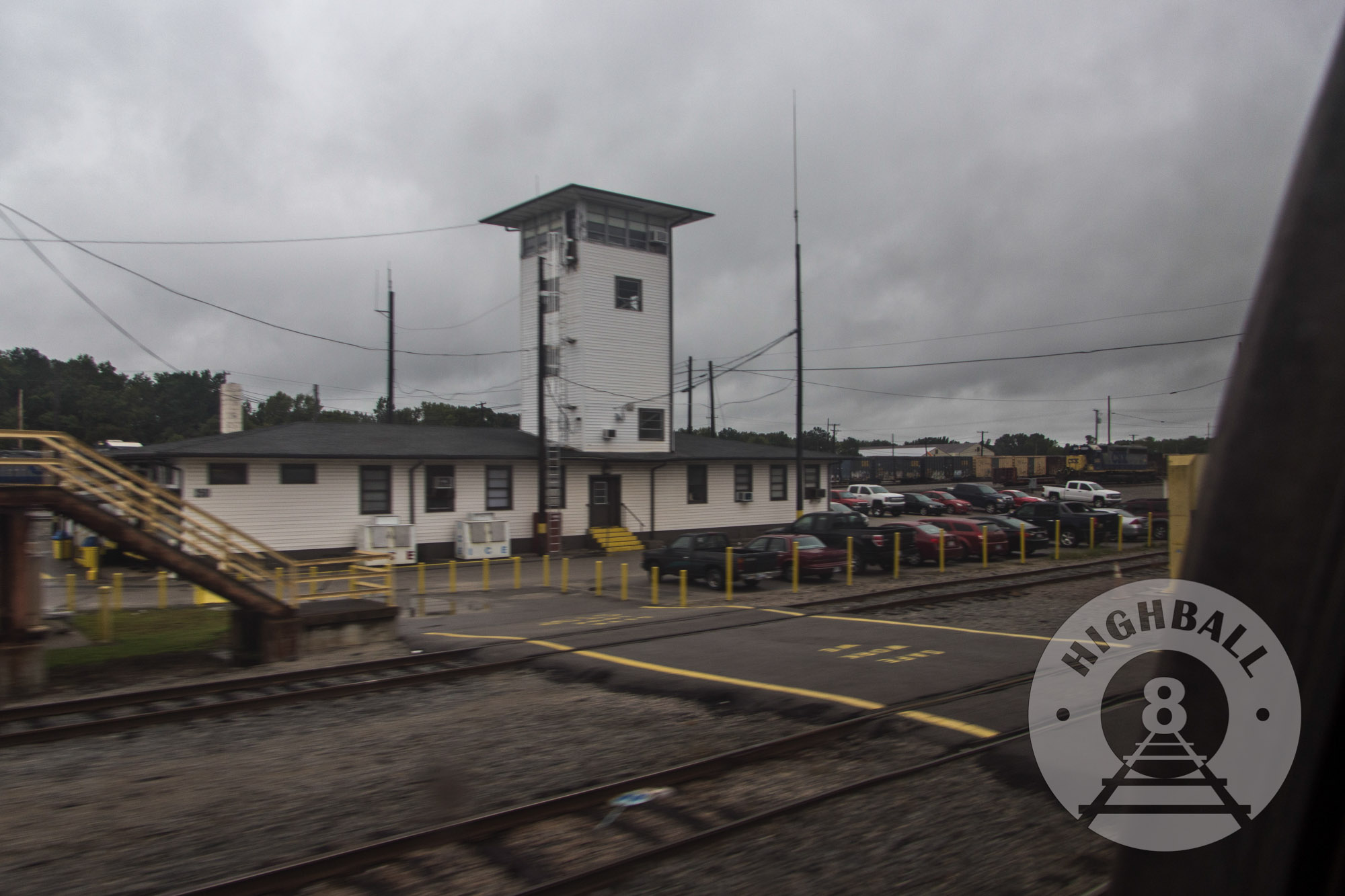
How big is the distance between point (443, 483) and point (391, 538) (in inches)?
120

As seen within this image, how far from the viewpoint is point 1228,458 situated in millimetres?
1429

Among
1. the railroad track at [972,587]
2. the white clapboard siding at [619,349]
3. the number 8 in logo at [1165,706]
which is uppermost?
the white clapboard siding at [619,349]

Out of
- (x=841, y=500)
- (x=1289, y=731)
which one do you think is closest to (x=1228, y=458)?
(x=1289, y=731)

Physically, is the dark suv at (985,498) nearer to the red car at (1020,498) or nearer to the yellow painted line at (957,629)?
the red car at (1020,498)

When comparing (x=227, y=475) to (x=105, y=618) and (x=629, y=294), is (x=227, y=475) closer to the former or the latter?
(x=105, y=618)

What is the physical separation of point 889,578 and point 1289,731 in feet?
74.3

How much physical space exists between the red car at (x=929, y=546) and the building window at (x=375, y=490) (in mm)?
17064

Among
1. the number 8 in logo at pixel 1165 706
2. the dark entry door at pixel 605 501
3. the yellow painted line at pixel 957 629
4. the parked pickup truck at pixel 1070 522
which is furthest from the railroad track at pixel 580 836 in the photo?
the dark entry door at pixel 605 501

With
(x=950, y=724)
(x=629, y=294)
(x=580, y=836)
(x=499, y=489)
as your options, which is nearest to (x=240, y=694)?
(x=580, y=836)

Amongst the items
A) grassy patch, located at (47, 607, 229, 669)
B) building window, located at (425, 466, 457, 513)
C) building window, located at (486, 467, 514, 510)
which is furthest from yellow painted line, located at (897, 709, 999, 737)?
building window, located at (486, 467, 514, 510)

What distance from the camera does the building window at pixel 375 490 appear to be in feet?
94.3

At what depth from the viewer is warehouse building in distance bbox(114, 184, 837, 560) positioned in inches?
1089

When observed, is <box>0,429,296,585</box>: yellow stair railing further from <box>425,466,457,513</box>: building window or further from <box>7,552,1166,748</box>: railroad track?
<box>425,466,457,513</box>: building window

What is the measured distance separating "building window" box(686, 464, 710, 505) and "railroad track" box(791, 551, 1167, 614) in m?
16.4
